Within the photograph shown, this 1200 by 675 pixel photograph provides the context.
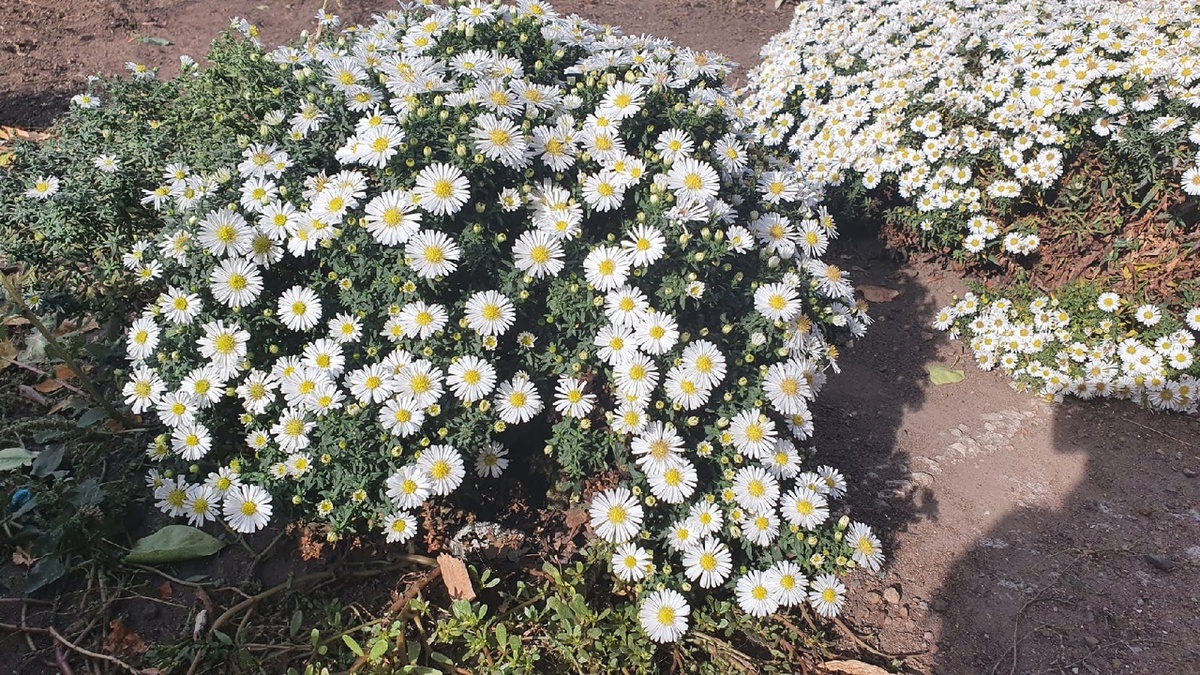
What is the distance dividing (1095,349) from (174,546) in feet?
13.5

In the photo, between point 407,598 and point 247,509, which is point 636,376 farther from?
point 247,509

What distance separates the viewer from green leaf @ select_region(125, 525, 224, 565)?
2502 millimetres

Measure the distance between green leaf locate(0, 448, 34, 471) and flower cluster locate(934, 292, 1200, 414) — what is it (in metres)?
4.30

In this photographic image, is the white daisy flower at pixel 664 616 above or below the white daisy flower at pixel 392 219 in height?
below

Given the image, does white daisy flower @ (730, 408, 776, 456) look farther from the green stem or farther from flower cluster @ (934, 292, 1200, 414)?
the green stem

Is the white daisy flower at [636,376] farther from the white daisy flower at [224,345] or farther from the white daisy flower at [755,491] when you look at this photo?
the white daisy flower at [224,345]

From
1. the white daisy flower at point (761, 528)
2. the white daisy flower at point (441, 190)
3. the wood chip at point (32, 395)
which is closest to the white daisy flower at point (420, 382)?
the white daisy flower at point (441, 190)

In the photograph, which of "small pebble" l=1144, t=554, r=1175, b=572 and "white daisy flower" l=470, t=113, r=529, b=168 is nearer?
"white daisy flower" l=470, t=113, r=529, b=168

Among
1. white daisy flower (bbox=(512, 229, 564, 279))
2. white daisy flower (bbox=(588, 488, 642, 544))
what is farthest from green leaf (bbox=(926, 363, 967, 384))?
white daisy flower (bbox=(512, 229, 564, 279))

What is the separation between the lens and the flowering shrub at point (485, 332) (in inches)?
96.7

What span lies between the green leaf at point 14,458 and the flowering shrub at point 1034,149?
3.34 meters

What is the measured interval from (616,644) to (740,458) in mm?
722

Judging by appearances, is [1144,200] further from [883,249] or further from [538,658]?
[538,658]

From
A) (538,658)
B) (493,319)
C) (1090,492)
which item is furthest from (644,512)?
(1090,492)
